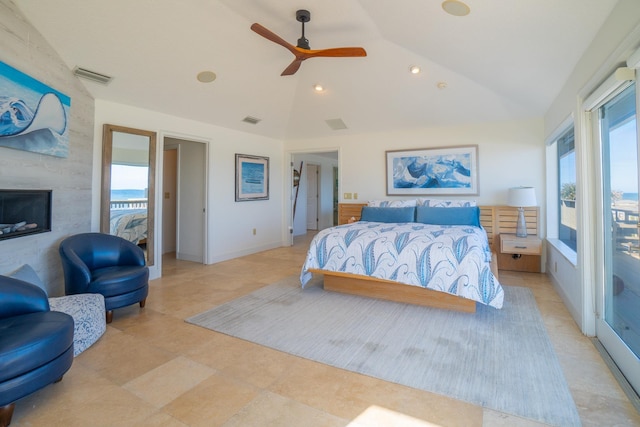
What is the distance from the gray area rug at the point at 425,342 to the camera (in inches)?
69.3

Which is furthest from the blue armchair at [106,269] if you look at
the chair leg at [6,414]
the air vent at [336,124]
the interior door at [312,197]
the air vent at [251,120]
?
the interior door at [312,197]

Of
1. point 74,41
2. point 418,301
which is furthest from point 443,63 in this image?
point 74,41

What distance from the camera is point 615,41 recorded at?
191cm

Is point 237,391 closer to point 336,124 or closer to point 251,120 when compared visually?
point 251,120

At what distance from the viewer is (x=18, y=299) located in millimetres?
1852

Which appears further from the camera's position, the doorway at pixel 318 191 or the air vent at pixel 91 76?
the doorway at pixel 318 191

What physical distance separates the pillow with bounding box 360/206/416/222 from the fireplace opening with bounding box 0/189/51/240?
384cm

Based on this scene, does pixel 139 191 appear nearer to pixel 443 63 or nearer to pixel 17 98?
pixel 17 98

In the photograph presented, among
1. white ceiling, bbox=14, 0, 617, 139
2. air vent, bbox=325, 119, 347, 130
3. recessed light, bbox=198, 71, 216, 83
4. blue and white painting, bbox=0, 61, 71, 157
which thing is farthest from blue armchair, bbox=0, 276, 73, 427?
air vent, bbox=325, 119, 347, 130

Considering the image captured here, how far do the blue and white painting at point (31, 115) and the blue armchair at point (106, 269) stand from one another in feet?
2.97

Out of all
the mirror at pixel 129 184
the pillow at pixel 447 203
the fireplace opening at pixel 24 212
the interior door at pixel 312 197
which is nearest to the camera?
the fireplace opening at pixel 24 212

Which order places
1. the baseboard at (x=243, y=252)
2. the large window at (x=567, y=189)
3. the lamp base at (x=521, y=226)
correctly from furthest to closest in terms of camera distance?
the baseboard at (x=243, y=252) → the lamp base at (x=521, y=226) → the large window at (x=567, y=189)

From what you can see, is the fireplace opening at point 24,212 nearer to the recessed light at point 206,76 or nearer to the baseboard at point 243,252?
the recessed light at point 206,76

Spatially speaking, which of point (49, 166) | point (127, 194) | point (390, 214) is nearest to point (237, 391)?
point (49, 166)
